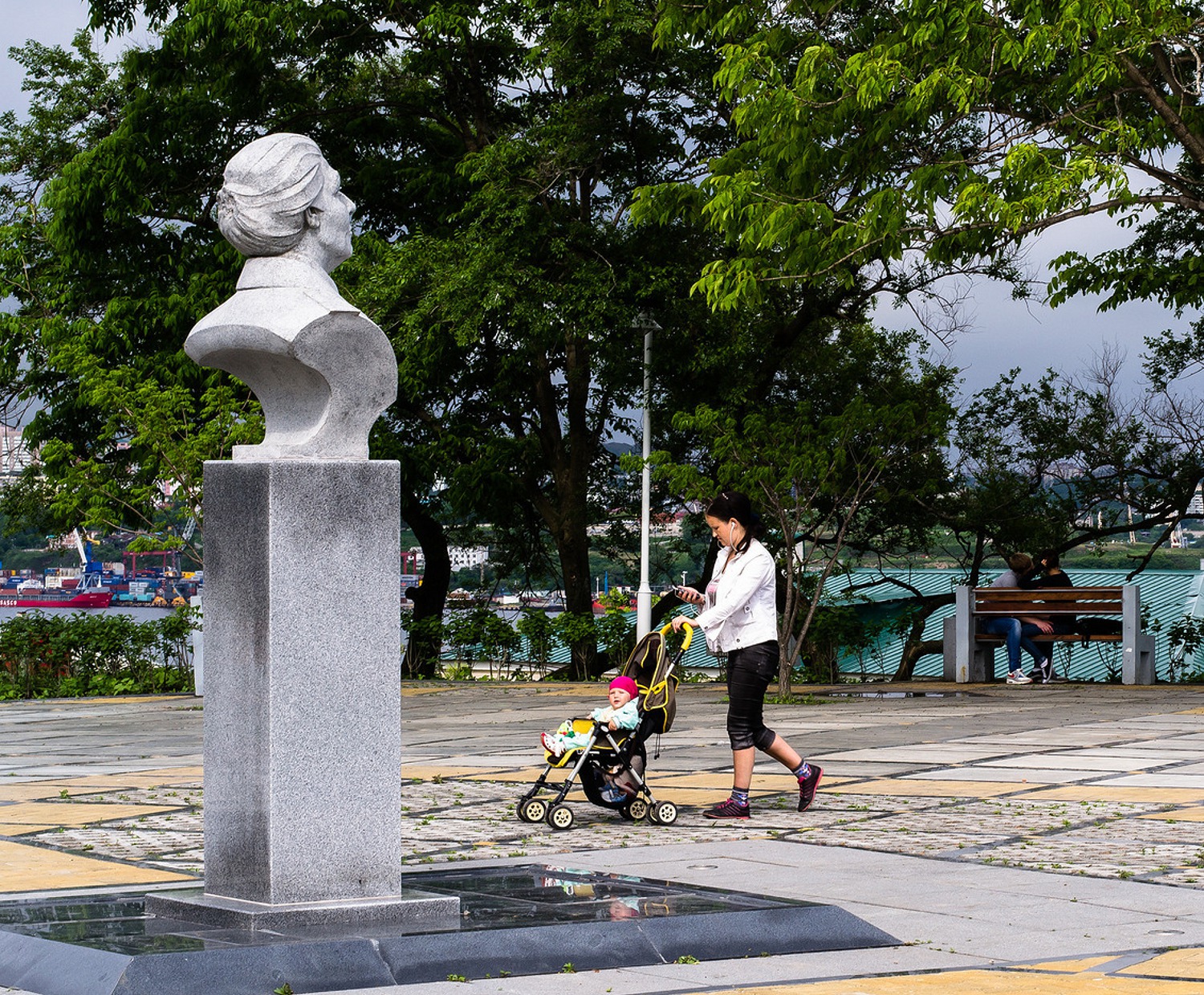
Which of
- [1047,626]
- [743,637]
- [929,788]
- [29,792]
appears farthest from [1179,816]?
[1047,626]

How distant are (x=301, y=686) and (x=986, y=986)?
8.44 feet

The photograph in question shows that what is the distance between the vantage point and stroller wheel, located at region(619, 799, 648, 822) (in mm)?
8812

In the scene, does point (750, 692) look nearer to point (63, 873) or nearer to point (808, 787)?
point (808, 787)

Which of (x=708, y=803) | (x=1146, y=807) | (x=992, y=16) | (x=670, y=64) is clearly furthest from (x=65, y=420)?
(x=1146, y=807)

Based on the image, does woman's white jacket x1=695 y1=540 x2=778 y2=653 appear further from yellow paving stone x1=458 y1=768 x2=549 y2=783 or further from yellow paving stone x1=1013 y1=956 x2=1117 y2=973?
yellow paving stone x1=1013 y1=956 x2=1117 y2=973

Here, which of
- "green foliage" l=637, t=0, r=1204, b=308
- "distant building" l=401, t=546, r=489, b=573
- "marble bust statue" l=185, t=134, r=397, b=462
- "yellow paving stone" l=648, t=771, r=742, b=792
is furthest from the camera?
"distant building" l=401, t=546, r=489, b=573

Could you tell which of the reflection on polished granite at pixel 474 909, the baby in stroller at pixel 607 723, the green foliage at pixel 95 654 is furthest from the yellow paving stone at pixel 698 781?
the green foliage at pixel 95 654

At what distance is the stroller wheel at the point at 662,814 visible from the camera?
28.8 feet

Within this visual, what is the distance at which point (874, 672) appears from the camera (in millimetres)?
24125

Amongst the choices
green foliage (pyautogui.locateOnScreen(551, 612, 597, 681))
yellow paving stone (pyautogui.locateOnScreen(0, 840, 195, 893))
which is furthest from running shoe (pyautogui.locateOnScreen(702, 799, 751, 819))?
green foliage (pyautogui.locateOnScreen(551, 612, 597, 681))

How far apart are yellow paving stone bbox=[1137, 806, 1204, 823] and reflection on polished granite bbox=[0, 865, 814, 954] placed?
3464 millimetres

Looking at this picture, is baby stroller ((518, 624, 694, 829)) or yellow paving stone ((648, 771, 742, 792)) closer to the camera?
baby stroller ((518, 624, 694, 829))

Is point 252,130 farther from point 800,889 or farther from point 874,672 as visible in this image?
point 800,889

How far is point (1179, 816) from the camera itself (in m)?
8.72
